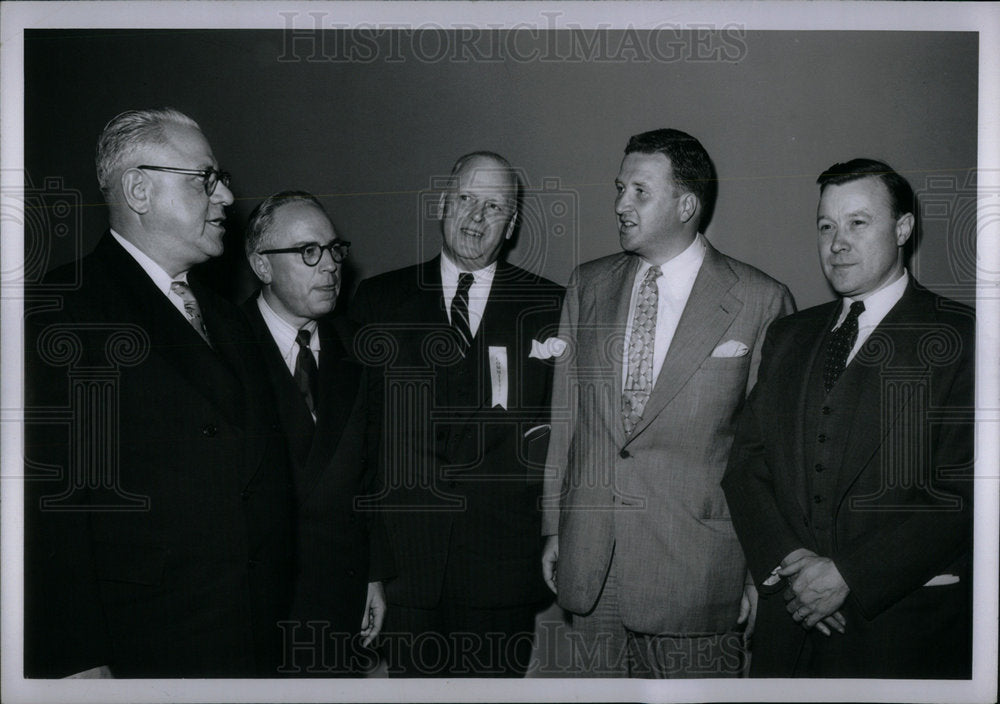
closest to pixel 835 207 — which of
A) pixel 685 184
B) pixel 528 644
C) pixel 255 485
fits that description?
pixel 685 184

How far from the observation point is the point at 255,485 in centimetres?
258

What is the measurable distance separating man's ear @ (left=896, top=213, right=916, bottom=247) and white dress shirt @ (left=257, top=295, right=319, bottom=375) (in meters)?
1.68

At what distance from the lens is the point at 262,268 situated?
265 centimetres

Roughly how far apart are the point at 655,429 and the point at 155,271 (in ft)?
4.81

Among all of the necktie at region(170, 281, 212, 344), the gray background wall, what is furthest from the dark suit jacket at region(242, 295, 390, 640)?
the gray background wall

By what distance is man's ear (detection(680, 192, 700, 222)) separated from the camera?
8.70 feet

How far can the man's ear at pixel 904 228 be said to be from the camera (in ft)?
8.66

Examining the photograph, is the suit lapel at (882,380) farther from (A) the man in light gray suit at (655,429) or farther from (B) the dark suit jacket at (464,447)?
(B) the dark suit jacket at (464,447)

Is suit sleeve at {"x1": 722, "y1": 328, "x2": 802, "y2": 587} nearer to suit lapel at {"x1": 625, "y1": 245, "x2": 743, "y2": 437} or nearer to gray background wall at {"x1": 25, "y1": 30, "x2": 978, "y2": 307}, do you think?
suit lapel at {"x1": 625, "y1": 245, "x2": 743, "y2": 437}

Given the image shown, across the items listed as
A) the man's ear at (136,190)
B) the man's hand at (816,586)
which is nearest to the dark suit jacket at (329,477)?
the man's ear at (136,190)

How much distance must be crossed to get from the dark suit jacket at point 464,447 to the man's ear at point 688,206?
0.48m

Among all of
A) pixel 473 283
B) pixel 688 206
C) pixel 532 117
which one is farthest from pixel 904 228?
pixel 473 283

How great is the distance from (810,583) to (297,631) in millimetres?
1457

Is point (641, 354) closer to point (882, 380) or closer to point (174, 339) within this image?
Answer: point (882, 380)
